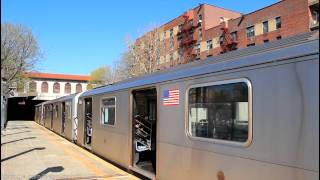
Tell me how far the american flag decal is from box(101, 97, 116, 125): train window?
4.04 metres

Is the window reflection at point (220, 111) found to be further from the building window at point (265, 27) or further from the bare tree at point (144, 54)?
the building window at point (265, 27)

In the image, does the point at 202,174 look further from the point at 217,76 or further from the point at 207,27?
the point at 207,27

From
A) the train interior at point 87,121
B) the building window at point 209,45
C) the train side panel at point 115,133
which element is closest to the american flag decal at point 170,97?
the train side panel at point 115,133

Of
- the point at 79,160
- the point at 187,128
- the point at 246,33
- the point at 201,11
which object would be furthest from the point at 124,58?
the point at 187,128

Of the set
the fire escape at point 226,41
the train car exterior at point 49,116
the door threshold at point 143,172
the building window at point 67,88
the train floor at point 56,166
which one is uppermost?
the fire escape at point 226,41

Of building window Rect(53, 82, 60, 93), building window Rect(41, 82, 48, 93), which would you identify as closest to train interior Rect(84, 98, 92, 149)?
building window Rect(41, 82, 48, 93)

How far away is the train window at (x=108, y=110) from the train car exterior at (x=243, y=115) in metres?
2.87

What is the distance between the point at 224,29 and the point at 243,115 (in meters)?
54.8

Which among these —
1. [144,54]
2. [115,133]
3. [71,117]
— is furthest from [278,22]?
[115,133]

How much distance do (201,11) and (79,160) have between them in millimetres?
55655

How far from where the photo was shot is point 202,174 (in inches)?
257

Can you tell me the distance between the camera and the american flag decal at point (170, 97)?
7.54 meters

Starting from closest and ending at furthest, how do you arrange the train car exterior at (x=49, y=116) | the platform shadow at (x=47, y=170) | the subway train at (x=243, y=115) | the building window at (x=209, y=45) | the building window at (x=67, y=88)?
the subway train at (x=243, y=115)
the platform shadow at (x=47, y=170)
the train car exterior at (x=49, y=116)
the building window at (x=209, y=45)
the building window at (x=67, y=88)

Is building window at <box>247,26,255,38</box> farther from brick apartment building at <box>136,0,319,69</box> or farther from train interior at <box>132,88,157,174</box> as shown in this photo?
train interior at <box>132,88,157,174</box>
